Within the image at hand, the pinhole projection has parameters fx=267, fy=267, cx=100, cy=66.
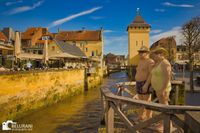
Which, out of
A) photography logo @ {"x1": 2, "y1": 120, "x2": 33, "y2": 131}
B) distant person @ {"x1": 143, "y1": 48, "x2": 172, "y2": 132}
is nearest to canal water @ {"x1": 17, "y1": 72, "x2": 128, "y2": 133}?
photography logo @ {"x1": 2, "y1": 120, "x2": 33, "y2": 131}

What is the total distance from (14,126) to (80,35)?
61697mm

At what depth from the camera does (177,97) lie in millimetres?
9414

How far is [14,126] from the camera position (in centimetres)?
1209

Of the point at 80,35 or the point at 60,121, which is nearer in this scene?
the point at 60,121

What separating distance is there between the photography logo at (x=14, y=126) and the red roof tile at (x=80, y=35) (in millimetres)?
57883

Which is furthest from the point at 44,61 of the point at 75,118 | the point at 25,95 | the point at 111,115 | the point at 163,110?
the point at 163,110

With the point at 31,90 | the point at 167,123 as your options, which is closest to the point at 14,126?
the point at 31,90

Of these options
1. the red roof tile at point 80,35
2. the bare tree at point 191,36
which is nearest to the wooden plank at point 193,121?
the bare tree at point 191,36

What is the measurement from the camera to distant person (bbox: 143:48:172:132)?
523 centimetres

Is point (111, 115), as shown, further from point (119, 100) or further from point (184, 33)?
point (184, 33)

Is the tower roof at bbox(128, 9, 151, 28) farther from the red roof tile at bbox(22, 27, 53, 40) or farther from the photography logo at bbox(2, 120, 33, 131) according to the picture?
the photography logo at bbox(2, 120, 33, 131)

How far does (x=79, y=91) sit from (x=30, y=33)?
36518mm

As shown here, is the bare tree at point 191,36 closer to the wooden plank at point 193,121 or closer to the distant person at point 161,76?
the distant person at point 161,76

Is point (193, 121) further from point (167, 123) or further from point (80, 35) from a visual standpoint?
point (80, 35)
